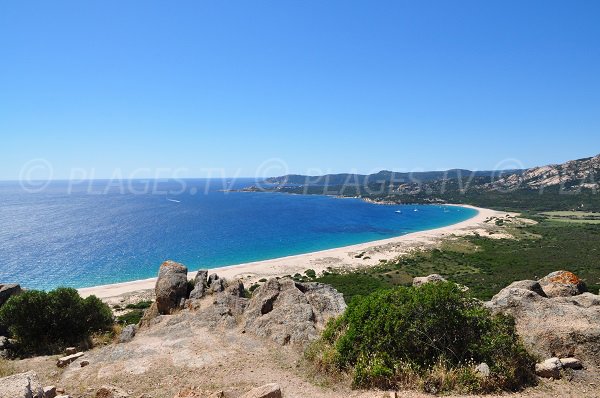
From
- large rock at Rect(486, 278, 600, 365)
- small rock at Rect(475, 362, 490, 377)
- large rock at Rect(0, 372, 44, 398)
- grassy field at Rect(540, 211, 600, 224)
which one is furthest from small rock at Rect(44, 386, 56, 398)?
grassy field at Rect(540, 211, 600, 224)

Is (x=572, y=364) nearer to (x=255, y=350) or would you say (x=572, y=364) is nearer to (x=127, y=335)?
(x=255, y=350)

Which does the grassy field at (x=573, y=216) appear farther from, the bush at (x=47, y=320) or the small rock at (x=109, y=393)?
the small rock at (x=109, y=393)

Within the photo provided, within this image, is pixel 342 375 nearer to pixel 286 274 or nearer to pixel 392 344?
pixel 392 344

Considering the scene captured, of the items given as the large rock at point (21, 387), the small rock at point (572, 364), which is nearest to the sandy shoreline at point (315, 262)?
the large rock at point (21, 387)

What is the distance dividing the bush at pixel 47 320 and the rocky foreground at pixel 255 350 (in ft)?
14.0

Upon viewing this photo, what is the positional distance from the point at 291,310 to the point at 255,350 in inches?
171

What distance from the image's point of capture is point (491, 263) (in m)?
83.7

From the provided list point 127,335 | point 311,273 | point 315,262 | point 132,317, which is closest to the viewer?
point 127,335

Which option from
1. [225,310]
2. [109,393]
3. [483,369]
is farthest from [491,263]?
[109,393]

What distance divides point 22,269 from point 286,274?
60.2 meters

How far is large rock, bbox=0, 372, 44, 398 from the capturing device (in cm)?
933

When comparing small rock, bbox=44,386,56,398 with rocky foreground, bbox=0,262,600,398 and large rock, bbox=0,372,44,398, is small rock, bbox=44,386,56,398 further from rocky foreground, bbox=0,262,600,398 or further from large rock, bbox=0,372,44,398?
large rock, bbox=0,372,44,398

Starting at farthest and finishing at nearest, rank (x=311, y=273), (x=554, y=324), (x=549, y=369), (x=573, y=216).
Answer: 1. (x=573, y=216)
2. (x=311, y=273)
3. (x=554, y=324)
4. (x=549, y=369)

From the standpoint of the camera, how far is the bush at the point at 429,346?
38.7ft
